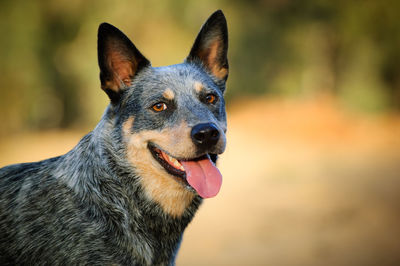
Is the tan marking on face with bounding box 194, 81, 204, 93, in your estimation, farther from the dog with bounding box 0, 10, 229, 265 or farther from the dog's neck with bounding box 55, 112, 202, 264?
the dog's neck with bounding box 55, 112, 202, 264

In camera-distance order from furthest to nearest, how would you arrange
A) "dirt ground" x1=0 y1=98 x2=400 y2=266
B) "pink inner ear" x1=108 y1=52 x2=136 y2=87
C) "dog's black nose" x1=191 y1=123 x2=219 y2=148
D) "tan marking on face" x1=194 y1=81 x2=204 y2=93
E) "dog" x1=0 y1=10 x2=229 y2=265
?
"dirt ground" x1=0 y1=98 x2=400 y2=266
"tan marking on face" x1=194 y1=81 x2=204 y2=93
"pink inner ear" x1=108 y1=52 x2=136 y2=87
"dog's black nose" x1=191 y1=123 x2=219 y2=148
"dog" x1=0 y1=10 x2=229 y2=265

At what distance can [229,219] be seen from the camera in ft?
29.8

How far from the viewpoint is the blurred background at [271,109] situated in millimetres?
8102

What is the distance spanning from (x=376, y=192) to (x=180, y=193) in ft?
27.2

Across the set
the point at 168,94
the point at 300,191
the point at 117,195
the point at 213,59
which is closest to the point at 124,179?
the point at 117,195

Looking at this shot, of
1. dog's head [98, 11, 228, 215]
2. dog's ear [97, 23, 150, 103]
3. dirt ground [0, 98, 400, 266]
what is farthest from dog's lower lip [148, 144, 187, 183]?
dirt ground [0, 98, 400, 266]

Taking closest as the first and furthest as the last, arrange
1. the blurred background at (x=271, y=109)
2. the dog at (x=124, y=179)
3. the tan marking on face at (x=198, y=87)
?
the dog at (x=124, y=179) < the tan marking on face at (x=198, y=87) < the blurred background at (x=271, y=109)

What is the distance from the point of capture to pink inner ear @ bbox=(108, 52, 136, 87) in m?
3.16

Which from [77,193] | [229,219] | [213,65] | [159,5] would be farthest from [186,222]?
[159,5]

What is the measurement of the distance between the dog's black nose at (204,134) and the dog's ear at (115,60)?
2.41 feet

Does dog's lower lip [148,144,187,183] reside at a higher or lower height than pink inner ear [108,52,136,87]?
lower

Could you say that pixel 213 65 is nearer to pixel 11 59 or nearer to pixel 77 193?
pixel 77 193

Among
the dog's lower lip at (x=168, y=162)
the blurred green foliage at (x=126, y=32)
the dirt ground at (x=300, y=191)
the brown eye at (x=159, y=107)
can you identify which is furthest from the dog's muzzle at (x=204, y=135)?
the blurred green foliage at (x=126, y=32)

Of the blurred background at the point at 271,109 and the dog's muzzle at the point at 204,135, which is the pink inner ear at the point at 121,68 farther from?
the blurred background at the point at 271,109
